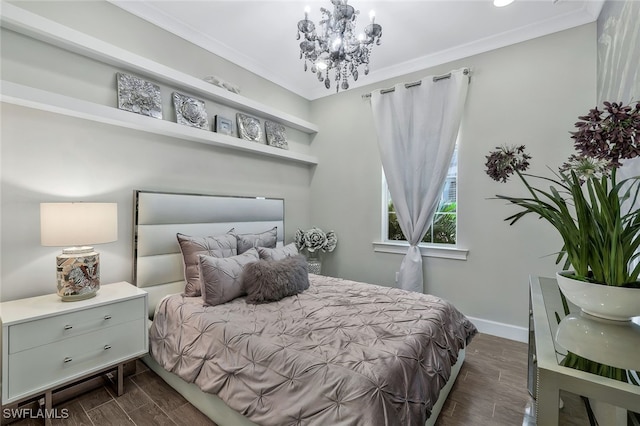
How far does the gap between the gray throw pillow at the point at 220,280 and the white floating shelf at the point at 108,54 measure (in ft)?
5.19

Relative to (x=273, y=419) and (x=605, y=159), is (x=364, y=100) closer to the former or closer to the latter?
(x=605, y=159)

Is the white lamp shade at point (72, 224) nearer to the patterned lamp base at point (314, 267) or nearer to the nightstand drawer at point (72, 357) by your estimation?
the nightstand drawer at point (72, 357)

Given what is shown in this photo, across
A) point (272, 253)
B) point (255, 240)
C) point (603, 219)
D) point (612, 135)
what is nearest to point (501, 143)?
point (603, 219)

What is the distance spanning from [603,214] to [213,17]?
302 centimetres

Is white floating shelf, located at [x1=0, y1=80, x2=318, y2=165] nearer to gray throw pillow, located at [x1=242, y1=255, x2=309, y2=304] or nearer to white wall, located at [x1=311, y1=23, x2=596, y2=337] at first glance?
gray throw pillow, located at [x1=242, y1=255, x2=309, y2=304]

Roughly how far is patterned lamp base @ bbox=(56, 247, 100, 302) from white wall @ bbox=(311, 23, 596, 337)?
2751 mm

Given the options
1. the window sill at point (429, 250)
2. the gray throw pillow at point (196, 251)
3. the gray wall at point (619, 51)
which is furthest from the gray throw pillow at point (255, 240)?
the gray wall at point (619, 51)

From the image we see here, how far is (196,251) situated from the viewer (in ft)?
7.66

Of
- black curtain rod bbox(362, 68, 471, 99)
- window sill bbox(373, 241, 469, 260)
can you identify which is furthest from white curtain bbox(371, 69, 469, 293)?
window sill bbox(373, 241, 469, 260)

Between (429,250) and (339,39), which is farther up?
(339,39)

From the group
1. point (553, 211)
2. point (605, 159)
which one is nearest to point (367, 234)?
point (553, 211)

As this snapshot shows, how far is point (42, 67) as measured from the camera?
6.17ft

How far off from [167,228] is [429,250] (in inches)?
106

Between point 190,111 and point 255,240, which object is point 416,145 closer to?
point 255,240
